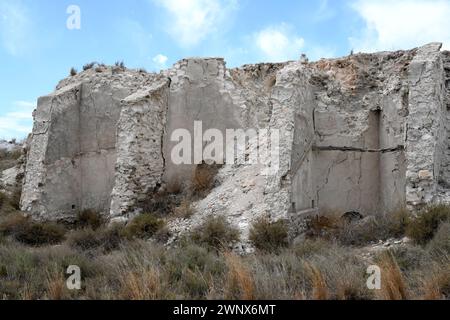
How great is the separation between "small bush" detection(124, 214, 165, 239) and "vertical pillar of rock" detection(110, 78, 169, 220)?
3.14 feet

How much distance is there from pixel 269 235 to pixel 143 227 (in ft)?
9.39

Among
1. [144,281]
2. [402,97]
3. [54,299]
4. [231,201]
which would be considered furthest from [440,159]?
[54,299]

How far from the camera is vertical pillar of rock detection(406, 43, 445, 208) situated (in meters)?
9.36

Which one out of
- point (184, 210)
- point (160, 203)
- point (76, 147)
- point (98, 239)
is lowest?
point (98, 239)

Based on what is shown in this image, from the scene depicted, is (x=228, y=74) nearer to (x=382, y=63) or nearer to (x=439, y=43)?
(x=382, y=63)

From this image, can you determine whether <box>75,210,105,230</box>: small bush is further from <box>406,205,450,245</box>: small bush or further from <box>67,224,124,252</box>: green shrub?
<box>406,205,450,245</box>: small bush

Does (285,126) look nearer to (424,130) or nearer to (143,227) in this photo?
(424,130)

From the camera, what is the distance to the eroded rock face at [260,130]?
32.3 feet

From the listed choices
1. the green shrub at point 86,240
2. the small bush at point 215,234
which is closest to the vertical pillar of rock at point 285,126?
the small bush at point 215,234

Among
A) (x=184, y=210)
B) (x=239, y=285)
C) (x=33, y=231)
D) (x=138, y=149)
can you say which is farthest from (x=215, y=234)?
(x=33, y=231)

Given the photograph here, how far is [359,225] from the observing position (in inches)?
388

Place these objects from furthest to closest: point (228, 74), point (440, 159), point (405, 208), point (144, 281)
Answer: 1. point (228, 74)
2. point (440, 159)
3. point (405, 208)
4. point (144, 281)

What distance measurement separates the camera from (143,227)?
10500 mm

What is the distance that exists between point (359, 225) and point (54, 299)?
20.0 feet
